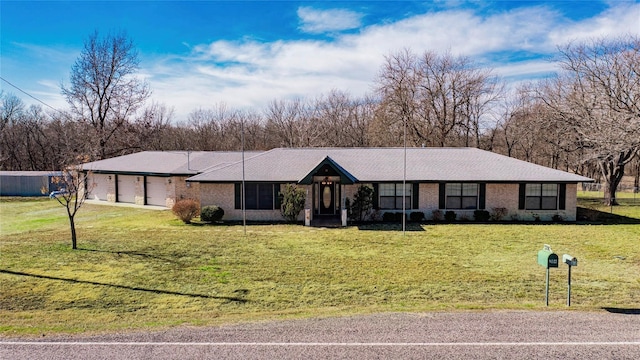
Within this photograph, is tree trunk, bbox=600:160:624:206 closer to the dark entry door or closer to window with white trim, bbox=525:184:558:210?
window with white trim, bbox=525:184:558:210

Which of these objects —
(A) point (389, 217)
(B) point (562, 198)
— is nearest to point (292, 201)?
(A) point (389, 217)

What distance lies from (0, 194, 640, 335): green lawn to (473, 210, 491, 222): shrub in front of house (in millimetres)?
1527

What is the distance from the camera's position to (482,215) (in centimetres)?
2245

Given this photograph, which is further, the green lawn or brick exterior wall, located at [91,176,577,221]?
brick exterior wall, located at [91,176,577,221]

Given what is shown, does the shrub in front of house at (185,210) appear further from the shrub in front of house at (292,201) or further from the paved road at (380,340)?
the paved road at (380,340)

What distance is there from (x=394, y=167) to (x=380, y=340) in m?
17.3

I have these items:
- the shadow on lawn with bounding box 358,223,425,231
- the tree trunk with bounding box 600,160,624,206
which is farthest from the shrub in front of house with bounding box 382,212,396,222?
the tree trunk with bounding box 600,160,624,206

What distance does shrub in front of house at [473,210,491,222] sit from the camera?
883 inches

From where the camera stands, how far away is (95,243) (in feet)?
55.1

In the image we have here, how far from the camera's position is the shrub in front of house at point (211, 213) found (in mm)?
21719

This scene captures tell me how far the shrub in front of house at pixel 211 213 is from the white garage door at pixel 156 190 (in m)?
7.24

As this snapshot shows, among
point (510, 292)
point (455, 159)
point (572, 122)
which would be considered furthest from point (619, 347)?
point (572, 122)

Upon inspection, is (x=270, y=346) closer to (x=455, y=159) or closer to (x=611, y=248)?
(x=611, y=248)

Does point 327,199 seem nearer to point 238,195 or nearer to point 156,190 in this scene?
point 238,195
